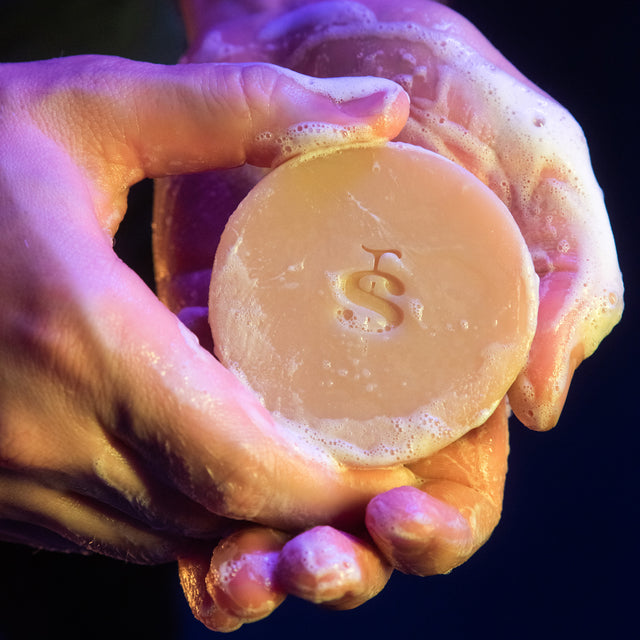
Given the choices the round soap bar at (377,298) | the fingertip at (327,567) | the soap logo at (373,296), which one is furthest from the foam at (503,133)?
the fingertip at (327,567)

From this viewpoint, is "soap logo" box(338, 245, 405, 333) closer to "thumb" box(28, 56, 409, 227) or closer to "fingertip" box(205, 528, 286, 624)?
"thumb" box(28, 56, 409, 227)

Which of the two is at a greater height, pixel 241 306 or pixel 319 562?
pixel 241 306

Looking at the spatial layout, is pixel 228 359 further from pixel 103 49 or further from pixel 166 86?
pixel 103 49

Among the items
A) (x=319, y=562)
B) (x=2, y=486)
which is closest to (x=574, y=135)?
(x=319, y=562)

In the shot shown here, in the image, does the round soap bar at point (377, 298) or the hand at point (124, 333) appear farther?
the round soap bar at point (377, 298)

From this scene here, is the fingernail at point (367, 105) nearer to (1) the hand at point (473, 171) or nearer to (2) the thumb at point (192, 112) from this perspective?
(2) the thumb at point (192, 112)

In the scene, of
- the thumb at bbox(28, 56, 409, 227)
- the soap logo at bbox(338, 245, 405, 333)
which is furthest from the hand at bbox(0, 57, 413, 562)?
the soap logo at bbox(338, 245, 405, 333)

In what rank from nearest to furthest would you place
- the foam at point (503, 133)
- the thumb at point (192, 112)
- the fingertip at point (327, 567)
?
the fingertip at point (327, 567) < the thumb at point (192, 112) < the foam at point (503, 133)

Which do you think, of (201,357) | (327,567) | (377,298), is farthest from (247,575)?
(377,298)
